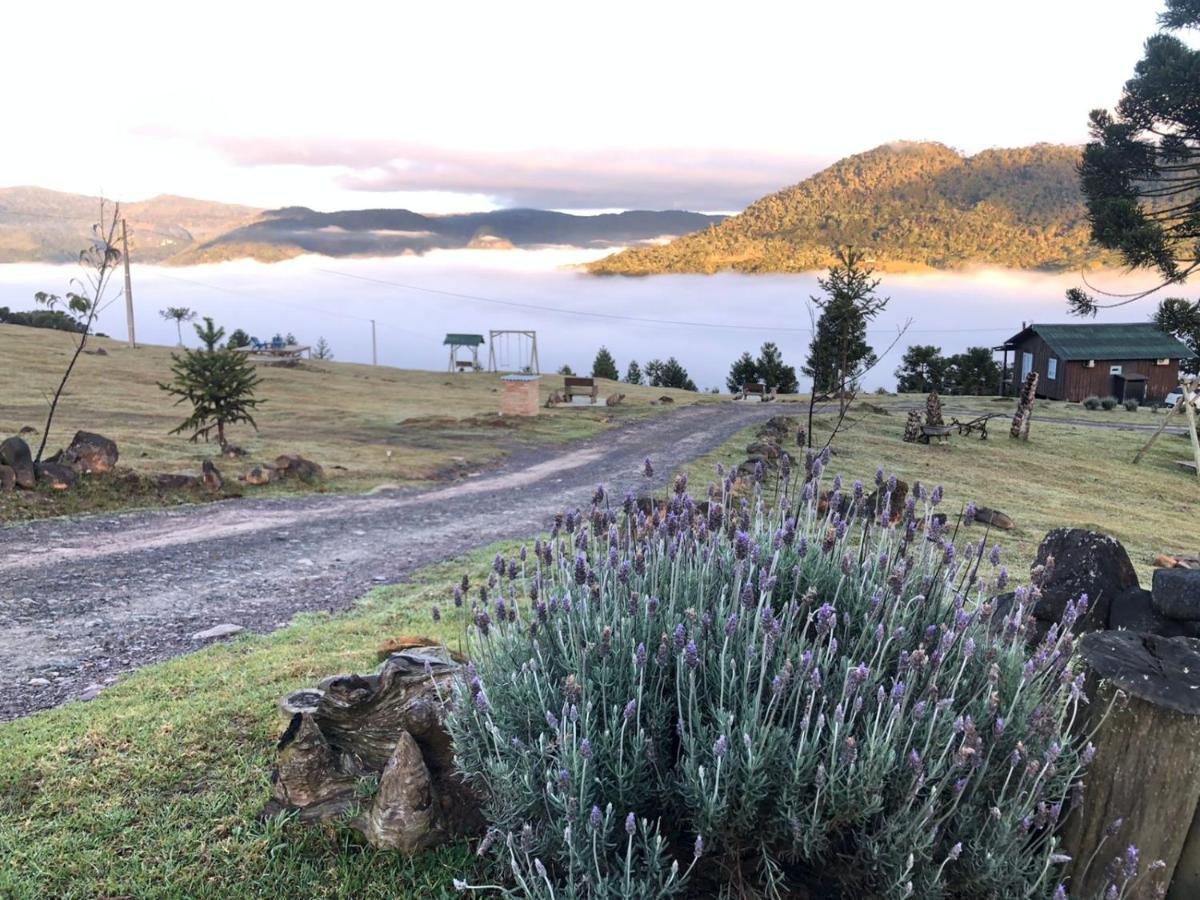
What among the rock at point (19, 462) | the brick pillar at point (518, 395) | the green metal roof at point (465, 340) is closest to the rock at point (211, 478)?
the rock at point (19, 462)

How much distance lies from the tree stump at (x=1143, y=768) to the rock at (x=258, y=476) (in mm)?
14903

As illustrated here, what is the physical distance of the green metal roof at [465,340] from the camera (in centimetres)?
6072

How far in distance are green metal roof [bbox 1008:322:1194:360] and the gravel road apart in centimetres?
4579

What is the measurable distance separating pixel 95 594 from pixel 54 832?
5795 mm

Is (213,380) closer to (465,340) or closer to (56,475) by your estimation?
(56,475)

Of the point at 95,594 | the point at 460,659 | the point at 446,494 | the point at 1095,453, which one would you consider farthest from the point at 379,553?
the point at 1095,453

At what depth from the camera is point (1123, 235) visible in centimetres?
2270

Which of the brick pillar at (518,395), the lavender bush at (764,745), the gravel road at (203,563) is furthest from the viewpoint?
the brick pillar at (518,395)

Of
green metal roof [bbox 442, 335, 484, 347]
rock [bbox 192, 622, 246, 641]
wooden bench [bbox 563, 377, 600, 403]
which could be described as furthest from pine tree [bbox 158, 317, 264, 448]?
green metal roof [bbox 442, 335, 484, 347]

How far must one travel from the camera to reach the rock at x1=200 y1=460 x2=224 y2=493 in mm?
14156

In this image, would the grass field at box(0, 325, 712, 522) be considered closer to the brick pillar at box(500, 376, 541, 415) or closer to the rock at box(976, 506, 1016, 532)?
the brick pillar at box(500, 376, 541, 415)

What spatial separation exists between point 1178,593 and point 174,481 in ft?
47.5

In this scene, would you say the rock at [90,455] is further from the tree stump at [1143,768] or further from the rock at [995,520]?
the tree stump at [1143,768]

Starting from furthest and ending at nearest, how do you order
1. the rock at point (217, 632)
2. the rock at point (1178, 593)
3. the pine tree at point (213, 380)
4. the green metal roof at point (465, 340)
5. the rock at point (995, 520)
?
the green metal roof at point (465, 340) → the pine tree at point (213, 380) → the rock at point (995, 520) → the rock at point (217, 632) → the rock at point (1178, 593)
